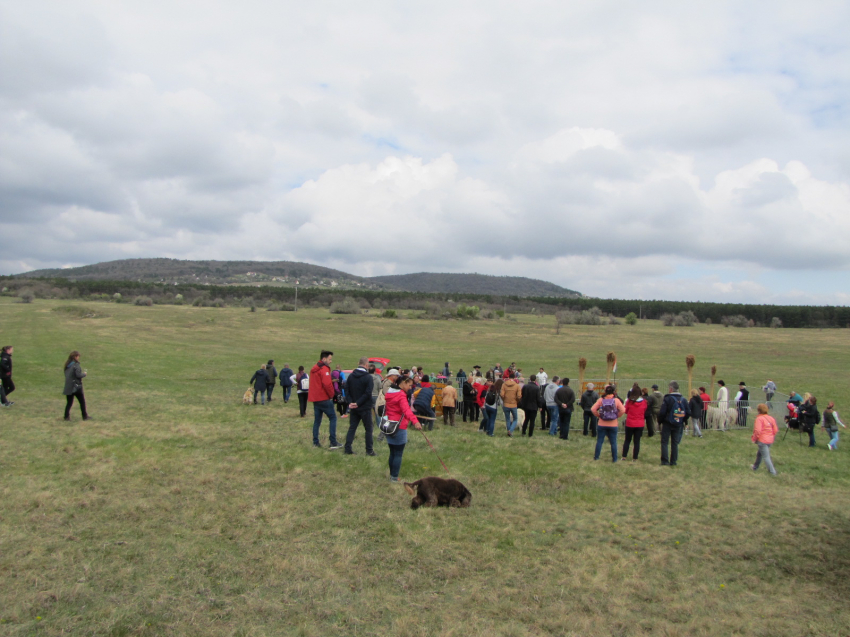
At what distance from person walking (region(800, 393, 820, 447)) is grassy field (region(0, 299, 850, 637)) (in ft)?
1.92

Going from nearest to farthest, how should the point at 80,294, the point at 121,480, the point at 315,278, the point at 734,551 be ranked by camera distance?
the point at 734,551
the point at 121,480
the point at 80,294
the point at 315,278

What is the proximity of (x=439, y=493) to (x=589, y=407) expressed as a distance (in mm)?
7480

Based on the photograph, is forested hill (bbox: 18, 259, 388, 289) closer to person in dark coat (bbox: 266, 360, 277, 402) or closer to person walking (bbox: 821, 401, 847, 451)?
person in dark coat (bbox: 266, 360, 277, 402)

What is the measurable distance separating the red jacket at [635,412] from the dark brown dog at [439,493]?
474 cm

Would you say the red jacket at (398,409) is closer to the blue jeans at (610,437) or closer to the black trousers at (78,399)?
the blue jeans at (610,437)

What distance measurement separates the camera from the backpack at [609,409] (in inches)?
415

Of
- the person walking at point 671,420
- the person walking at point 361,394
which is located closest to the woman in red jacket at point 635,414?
the person walking at point 671,420

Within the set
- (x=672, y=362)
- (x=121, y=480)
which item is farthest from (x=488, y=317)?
→ (x=121, y=480)

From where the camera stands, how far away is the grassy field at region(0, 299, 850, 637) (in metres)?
4.85

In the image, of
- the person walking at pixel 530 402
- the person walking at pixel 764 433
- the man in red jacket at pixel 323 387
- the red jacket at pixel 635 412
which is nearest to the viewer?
the man in red jacket at pixel 323 387

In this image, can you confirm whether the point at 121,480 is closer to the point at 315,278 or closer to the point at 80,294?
the point at 80,294

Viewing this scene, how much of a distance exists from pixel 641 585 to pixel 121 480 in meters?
7.44

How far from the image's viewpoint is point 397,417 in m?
8.44

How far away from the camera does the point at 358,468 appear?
9305 millimetres
